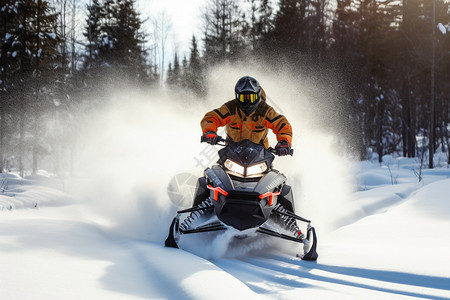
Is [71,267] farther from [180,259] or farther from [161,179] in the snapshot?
[161,179]

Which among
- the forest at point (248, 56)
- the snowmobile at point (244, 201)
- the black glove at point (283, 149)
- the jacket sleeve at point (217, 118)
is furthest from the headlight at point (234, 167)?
the forest at point (248, 56)

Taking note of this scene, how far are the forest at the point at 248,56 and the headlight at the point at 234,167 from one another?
1428 centimetres

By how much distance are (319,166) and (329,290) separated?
6.75 m

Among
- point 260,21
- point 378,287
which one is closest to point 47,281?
point 378,287

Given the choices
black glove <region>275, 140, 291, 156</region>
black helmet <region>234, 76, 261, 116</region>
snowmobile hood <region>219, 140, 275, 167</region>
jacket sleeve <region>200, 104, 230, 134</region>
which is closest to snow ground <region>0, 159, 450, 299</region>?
snowmobile hood <region>219, 140, 275, 167</region>

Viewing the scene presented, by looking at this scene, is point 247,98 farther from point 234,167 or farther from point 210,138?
point 234,167

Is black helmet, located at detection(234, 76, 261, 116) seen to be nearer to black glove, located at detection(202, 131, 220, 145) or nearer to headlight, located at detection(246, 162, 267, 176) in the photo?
black glove, located at detection(202, 131, 220, 145)

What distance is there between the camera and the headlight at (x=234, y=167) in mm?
4242

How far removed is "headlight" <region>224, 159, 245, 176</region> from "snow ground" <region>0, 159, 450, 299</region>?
980mm

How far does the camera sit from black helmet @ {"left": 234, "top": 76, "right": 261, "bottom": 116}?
4.78 m

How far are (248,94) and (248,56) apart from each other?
21.2m

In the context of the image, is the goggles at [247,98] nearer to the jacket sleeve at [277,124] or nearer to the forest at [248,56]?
the jacket sleeve at [277,124]

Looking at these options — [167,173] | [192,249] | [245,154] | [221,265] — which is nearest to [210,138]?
[245,154]

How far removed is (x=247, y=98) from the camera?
482 cm
